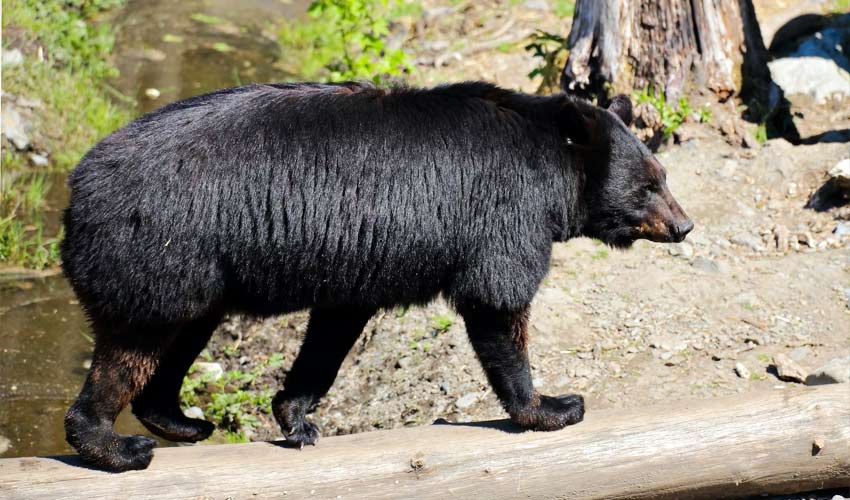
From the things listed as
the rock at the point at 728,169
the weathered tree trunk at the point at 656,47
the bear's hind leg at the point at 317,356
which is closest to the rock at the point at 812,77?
the weathered tree trunk at the point at 656,47

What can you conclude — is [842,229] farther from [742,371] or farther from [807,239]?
[742,371]

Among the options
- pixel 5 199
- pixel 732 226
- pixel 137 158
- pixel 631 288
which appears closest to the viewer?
pixel 137 158

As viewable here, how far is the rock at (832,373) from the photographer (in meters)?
6.41


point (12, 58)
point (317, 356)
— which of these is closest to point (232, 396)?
point (317, 356)

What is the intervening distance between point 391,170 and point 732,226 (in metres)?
4.56

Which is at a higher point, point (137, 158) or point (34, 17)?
point (137, 158)

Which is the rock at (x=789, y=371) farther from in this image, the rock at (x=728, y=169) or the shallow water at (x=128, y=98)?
the shallow water at (x=128, y=98)

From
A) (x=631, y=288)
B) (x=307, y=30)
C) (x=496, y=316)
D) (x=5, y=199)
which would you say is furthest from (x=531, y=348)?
(x=307, y=30)

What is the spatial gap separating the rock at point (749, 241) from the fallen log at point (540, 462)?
305cm

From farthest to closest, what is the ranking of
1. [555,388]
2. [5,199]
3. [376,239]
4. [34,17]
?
1. [34,17]
2. [5,199]
3. [555,388]
4. [376,239]

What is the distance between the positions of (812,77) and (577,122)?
19.4ft

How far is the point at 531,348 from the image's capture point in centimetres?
762

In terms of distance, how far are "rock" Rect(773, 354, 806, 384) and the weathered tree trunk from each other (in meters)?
3.51

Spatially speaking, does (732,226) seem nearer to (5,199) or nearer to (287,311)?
(287,311)
